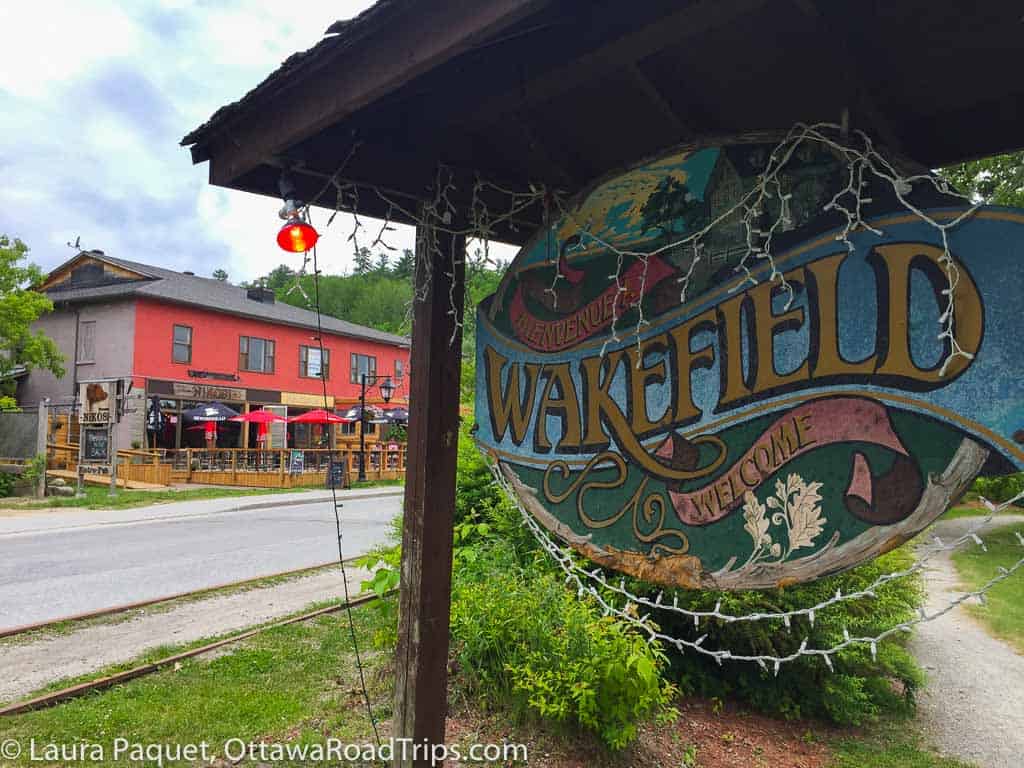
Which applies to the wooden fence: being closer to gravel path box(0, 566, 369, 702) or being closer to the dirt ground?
gravel path box(0, 566, 369, 702)

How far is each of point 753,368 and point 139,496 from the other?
1981cm

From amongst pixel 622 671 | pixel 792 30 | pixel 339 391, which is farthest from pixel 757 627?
pixel 339 391

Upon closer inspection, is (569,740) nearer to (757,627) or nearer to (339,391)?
(757,627)

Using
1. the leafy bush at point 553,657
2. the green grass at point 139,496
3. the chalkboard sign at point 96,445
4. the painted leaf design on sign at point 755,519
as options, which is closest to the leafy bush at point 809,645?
the leafy bush at point 553,657

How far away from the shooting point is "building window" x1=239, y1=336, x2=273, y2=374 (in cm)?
2825

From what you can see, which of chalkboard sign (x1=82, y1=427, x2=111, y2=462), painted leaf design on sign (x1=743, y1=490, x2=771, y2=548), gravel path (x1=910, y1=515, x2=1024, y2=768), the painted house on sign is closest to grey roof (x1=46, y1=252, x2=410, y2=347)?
the painted house on sign

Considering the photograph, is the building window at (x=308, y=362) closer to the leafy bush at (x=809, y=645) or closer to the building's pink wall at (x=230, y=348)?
the building's pink wall at (x=230, y=348)

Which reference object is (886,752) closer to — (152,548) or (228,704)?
(228,704)

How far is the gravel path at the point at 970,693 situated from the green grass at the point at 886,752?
0.17 meters

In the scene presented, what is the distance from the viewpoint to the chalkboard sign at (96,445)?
63.0 ft

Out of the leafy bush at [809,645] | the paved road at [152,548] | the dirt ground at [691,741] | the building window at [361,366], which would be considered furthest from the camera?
the building window at [361,366]

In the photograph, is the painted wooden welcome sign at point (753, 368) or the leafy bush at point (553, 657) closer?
the painted wooden welcome sign at point (753, 368)

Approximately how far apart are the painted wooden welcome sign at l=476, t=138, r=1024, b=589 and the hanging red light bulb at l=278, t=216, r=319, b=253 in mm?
885

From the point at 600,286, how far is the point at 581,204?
316mm
